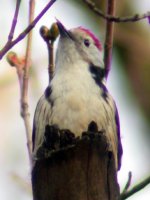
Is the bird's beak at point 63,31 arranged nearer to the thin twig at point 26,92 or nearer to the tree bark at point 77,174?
the thin twig at point 26,92

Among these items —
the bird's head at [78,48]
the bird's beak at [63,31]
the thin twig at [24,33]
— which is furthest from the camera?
the bird's head at [78,48]

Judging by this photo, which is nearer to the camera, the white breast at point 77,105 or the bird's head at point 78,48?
the white breast at point 77,105

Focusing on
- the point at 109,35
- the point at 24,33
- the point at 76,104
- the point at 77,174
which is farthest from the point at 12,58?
the point at 24,33

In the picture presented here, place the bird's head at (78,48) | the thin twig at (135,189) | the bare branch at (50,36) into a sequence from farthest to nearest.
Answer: the bird's head at (78,48) < the bare branch at (50,36) < the thin twig at (135,189)

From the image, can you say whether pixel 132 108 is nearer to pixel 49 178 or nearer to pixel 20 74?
pixel 20 74

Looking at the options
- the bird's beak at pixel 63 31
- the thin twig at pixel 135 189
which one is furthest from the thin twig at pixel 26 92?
the thin twig at pixel 135 189
